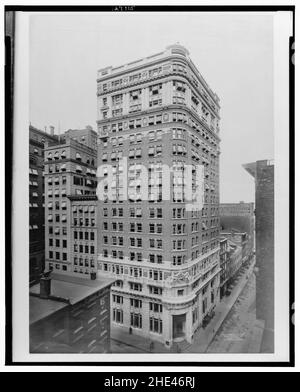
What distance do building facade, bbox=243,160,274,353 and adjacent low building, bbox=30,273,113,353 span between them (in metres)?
1.94

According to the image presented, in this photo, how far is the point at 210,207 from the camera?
8.19ft

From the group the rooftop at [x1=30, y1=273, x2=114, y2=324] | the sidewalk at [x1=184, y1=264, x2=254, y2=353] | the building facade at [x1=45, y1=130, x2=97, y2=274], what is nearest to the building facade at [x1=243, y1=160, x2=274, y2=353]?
the sidewalk at [x1=184, y1=264, x2=254, y2=353]

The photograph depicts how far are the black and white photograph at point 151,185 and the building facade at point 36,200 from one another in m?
0.01

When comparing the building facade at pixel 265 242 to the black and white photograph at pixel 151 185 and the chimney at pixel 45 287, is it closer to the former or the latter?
the black and white photograph at pixel 151 185

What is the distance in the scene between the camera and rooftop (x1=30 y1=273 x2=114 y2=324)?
7.59ft

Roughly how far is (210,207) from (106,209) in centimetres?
137

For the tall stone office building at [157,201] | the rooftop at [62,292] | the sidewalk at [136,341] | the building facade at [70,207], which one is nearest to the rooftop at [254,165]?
the tall stone office building at [157,201]

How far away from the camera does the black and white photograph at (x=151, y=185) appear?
7.57ft

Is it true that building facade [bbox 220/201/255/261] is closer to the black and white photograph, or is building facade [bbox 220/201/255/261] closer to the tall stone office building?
the black and white photograph

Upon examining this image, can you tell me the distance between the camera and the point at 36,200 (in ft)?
7.95

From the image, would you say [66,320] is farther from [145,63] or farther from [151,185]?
[145,63]

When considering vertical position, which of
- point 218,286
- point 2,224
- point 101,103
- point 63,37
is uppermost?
point 63,37
